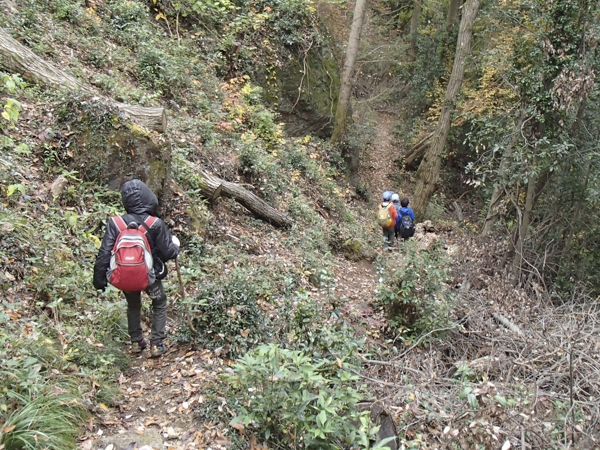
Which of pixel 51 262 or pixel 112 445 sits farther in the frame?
pixel 51 262

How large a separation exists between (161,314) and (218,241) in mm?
3067

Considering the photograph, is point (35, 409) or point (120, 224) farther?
point (120, 224)

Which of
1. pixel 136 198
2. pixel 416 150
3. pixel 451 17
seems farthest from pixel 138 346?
pixel 451 17

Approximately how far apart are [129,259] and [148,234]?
0.36 meters

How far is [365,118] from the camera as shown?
21266 mm

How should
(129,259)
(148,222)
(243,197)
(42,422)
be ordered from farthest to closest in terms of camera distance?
(243,197)
(148,222)
(129,259)
(42,422)

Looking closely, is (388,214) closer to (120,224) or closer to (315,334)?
(315,334)

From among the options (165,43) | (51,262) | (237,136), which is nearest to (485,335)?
(51,262)

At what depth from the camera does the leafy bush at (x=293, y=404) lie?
3453 mm

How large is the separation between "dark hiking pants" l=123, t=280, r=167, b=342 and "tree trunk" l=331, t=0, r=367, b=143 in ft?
39.4

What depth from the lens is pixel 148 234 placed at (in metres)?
4.60

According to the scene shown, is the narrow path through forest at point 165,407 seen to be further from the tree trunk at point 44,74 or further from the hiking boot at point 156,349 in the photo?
the tree trunk at point 44,74

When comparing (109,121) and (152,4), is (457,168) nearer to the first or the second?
(152,4)

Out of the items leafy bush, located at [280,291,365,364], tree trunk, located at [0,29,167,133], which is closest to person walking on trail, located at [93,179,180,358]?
leafy bush, located at [280,291,365,364]
